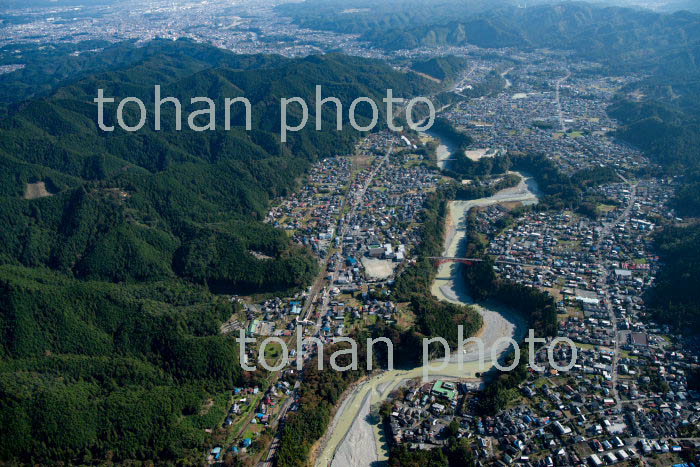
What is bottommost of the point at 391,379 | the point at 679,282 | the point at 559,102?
the point at 391,379

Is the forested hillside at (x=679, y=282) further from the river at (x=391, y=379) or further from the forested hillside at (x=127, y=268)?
the forested hillside at (x=127, y=268)

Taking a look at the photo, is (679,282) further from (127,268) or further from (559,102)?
(559,102)

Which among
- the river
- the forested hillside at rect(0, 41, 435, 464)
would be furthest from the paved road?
the river

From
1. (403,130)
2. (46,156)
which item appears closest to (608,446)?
(403,130)

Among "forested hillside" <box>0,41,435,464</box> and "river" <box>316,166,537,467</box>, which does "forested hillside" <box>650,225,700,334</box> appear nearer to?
"river" <box>316,166,537,467</box>

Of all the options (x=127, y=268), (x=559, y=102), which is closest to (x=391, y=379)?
(x=127, y=268)

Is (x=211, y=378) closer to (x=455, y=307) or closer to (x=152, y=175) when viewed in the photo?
(x=455, y=307)
